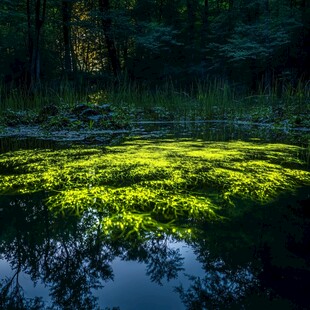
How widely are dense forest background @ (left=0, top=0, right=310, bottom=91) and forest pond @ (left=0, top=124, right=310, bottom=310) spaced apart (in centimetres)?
660

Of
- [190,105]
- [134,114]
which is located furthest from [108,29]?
[134,114]

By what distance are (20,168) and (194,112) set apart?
418cm

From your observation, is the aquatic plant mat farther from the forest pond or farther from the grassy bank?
the grassy bank

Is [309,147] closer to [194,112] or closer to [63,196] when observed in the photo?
[63,196]

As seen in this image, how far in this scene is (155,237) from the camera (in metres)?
1.03

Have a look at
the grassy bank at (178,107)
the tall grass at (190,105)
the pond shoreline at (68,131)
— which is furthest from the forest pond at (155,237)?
the tall grass at (190,105)

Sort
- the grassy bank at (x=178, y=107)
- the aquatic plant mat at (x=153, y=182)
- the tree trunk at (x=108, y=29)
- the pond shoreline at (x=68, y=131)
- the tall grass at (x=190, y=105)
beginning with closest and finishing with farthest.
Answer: the aquatic plant mat at (x=153, y=182)
the pond shoreline at (x=68, y=131)
the grassy bank at (x=178, y=107)
the tall grass at (x=190, y=105)
the tree trunk at (x=108, y=29)

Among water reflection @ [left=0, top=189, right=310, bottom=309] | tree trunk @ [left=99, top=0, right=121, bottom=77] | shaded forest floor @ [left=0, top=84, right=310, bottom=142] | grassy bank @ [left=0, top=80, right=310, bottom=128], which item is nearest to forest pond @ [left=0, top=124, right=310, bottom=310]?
water reflection @ [left=0, top=189, right=310, bottom=309]

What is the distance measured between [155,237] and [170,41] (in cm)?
1156

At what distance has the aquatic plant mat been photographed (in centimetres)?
120

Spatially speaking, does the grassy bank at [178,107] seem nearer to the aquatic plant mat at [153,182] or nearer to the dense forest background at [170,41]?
the dense forest background at [170,41]

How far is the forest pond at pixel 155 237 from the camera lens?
0.74 m

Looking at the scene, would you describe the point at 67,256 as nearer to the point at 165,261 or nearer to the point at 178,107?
the point at 165,261

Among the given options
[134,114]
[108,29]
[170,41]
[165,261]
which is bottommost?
[165,261]
